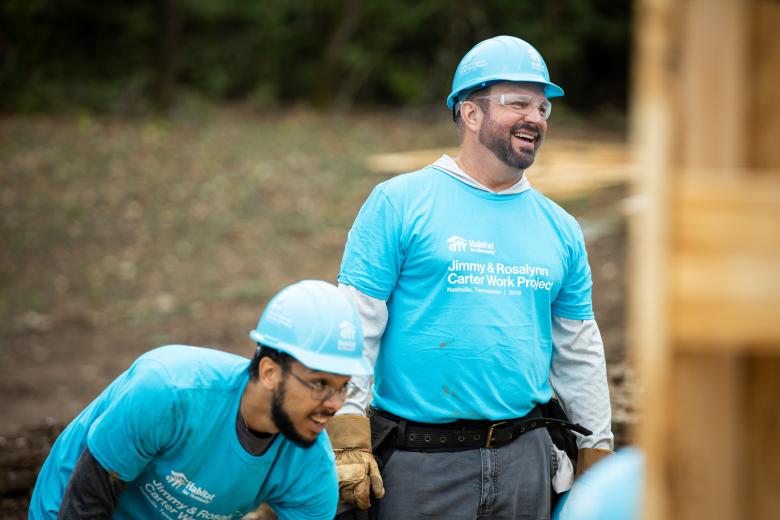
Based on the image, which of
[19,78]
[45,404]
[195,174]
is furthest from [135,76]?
[45,404]

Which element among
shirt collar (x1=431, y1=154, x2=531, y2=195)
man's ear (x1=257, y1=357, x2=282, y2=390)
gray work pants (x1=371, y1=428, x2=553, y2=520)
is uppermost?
shirt collar (x1=431, y1=154, x2=531, y2=195)

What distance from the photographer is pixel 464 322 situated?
3693mm

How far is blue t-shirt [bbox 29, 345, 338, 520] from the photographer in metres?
3.14

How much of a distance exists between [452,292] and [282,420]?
0.86m

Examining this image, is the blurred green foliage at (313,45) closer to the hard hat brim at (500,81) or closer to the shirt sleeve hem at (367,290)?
the hard hat brim at (500,81)

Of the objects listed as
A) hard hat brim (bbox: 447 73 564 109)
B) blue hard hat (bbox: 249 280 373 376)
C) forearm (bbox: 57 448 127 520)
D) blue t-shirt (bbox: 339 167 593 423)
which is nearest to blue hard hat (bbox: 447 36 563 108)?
hard hat brim (bbox: 447 73 564 109)

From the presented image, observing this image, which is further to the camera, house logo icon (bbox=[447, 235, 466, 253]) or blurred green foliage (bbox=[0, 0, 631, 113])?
blurred green foliage (bbox=[0, 0, 631, 113])

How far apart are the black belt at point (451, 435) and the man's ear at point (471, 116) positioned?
1.18 metres

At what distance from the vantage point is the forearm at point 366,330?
12.1ft

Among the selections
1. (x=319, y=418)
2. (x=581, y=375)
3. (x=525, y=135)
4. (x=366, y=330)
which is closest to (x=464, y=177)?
(x=525, y=135)

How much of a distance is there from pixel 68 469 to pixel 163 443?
1.29ft

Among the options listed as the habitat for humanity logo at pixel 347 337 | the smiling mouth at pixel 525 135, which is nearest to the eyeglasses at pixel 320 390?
the habitat for humanity logo at pixel 347 337

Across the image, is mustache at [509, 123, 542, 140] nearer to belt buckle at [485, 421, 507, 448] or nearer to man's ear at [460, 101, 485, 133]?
man's ear at [460, 101, 485, 133]

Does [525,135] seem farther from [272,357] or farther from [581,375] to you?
[272,357]
